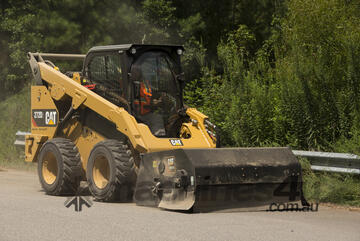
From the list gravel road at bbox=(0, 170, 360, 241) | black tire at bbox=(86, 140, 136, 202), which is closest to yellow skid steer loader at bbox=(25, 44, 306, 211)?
black tire at bbox=(86, 140, 136, 202)

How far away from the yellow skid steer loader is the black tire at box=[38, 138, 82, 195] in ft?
0.06

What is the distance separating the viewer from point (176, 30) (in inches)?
934

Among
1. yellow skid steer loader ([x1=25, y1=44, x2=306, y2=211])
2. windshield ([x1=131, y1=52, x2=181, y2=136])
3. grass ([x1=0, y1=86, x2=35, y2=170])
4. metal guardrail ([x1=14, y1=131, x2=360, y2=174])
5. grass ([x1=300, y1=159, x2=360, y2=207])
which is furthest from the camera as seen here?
grass ([x1=0, y1=86, x2=35, y2=170])

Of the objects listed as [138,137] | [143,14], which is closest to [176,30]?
[143,14]

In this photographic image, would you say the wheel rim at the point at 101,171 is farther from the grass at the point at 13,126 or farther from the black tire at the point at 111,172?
the grass at the point at 13,126

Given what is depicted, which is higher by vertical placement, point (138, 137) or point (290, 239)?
point (138, 137)

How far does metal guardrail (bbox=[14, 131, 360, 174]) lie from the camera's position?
10648mm

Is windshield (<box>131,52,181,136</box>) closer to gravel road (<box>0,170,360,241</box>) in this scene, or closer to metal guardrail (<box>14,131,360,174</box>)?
gravel road (<box>0,170,360,241</box>)

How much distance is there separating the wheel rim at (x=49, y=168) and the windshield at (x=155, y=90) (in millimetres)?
1949

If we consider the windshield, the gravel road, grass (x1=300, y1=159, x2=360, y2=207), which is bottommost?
the gravel road

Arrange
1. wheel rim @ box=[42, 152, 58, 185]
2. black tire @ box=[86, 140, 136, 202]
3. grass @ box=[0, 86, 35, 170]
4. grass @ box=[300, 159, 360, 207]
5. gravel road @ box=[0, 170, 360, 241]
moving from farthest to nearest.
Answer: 1. grass @ box=[0, 86, 35, 170]
2. wheel rim @ box=[42, 152, 58, 185]
3. grass @ box=[300, 159, 360, 207]
4. black tire @ box=[86, 140, 136, 202]
5. gravel road @ box=[0, 170, 360, 241]

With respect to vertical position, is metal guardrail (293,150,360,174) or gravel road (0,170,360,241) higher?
metal guardrail (293,150,360,174)

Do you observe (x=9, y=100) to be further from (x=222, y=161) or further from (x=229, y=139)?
(x=222, y=161)

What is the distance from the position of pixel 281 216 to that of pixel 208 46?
17343mm
